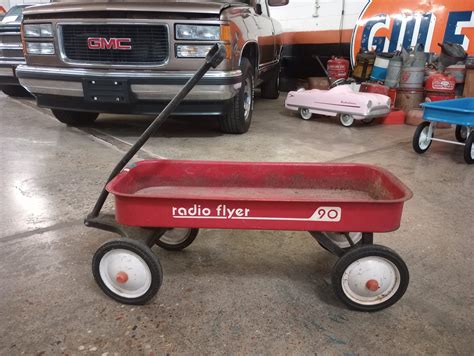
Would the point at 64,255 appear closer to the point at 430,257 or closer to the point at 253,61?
the point at 430,257

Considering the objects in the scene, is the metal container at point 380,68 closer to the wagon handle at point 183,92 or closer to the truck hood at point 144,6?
the truck hood at point 144,6

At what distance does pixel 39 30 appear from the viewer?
3717mm

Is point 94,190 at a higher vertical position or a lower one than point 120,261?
lower

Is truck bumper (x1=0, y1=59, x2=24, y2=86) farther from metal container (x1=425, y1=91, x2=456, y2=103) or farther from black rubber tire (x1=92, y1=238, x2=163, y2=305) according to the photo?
metal container (x1=425, y1=91, x2=456, y2=103)

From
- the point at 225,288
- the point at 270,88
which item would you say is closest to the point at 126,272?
the point at 225,288

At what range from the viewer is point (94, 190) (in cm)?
265

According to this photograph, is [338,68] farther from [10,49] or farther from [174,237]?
[174,237]

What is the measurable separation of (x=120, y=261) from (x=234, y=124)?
2.77 m

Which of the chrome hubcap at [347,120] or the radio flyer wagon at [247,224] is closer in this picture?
the radio flyer wagon at [247,224]

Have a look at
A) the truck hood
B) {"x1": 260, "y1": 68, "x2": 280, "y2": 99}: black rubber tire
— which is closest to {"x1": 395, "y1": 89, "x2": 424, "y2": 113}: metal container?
{"x1": 260, "y1": 68, "x2": 280, "y2": 99}: black rubber tire

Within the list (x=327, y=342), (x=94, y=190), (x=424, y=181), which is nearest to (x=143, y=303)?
(x=327, y=342)

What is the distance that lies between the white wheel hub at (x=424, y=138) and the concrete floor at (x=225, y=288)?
521 mm

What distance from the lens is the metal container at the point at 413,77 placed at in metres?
5.16

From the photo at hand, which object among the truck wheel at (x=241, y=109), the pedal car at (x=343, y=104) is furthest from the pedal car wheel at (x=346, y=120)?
the truck wheel at (x=241, y=109)
